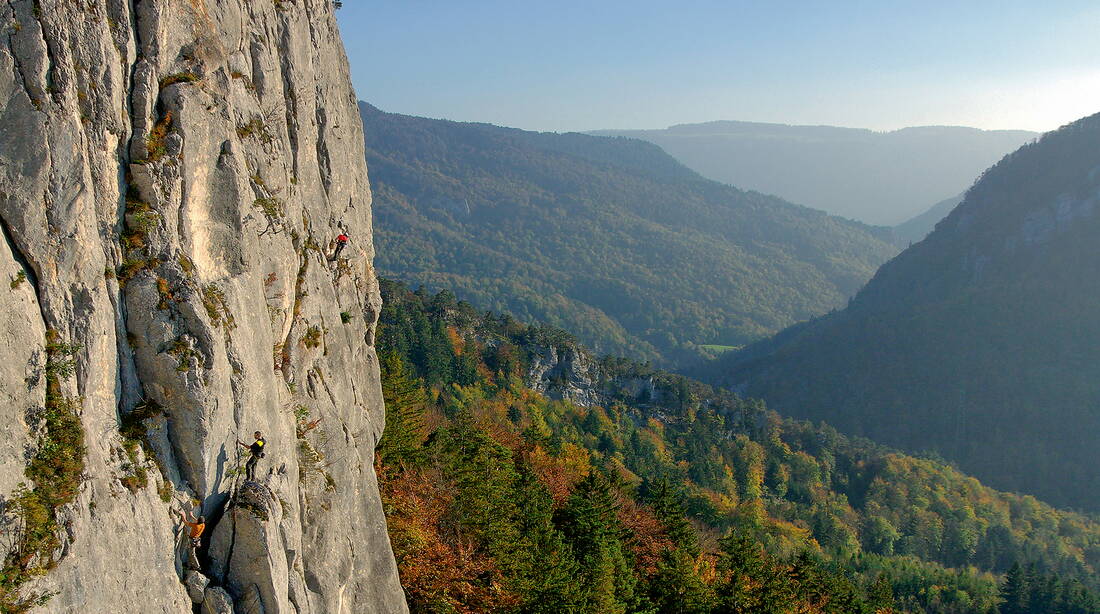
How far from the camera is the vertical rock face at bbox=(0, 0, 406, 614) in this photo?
1083 centimetres

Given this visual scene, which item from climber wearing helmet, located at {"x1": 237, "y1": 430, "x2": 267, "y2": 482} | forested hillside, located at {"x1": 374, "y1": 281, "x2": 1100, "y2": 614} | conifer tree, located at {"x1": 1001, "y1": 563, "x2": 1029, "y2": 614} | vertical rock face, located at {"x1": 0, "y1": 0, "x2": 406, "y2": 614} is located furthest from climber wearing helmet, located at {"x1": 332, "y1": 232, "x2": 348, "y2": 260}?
conifer tree, located at {"x1": 1001, "y1": 563, "x2": 1029, "y2": 614}

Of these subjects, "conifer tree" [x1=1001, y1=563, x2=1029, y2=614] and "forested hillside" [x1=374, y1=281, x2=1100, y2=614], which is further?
"conifer tree" [x1=1001, y1=563, x2=1029, y2=614]

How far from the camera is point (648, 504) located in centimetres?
5300

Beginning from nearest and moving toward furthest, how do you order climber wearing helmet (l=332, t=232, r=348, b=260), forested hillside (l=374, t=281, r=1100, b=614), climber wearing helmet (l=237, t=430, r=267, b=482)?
climber wearing helmet (l=237, t=430, r=267, b=482) < climber wearing helmet (l=332, t=232, r=348, b=260) < forested hillside (l=374, t=281, r=1100, b=614)

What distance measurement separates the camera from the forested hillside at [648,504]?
30.3 metres

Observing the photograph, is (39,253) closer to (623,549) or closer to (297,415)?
(297,415)

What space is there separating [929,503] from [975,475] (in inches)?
2076

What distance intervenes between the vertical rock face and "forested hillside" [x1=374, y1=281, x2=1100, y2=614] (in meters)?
11.2

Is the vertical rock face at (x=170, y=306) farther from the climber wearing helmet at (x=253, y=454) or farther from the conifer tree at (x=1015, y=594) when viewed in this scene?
the conifer tree at (x=1015, y=594)

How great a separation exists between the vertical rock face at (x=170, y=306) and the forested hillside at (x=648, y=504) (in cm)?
1125

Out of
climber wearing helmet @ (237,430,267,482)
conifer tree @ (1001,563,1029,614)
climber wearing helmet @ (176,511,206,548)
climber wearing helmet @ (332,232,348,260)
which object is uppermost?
climber wearing helmet @ (332,232,348,260)

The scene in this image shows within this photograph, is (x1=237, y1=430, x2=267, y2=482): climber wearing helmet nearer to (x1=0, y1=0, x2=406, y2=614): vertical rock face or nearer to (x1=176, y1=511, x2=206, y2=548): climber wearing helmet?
(x1=0, y1=0, x2=406, y2=614): vertical rock face

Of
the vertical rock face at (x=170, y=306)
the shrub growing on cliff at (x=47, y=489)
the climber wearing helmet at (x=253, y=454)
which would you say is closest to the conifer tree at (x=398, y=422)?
the vertical rock face at (x=170, y=306)

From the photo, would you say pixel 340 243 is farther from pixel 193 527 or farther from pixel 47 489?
pixel 47 489
